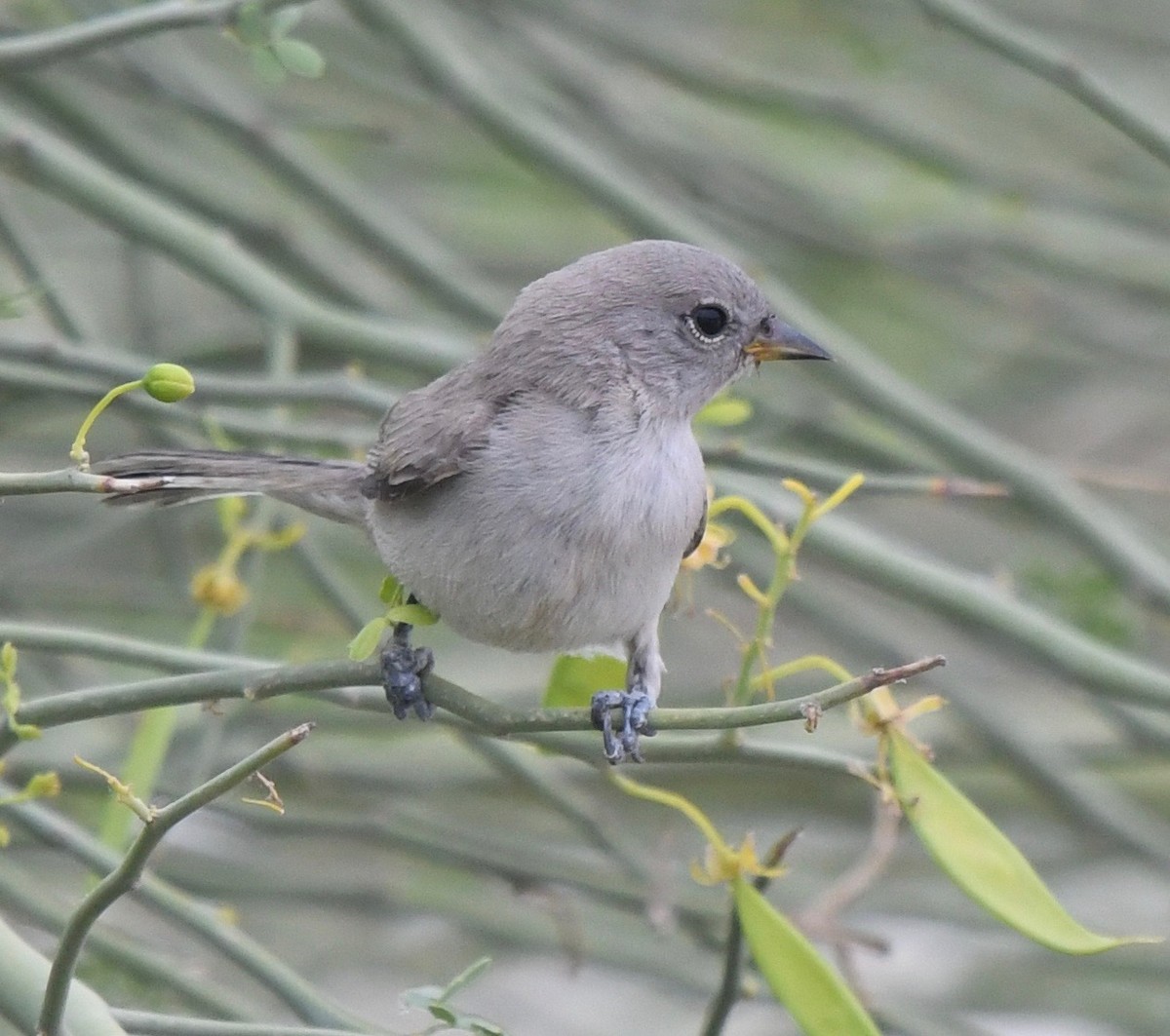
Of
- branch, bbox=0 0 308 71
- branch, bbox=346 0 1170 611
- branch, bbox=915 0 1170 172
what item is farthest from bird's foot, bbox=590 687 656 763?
branch, bbox=915 0 1170 172

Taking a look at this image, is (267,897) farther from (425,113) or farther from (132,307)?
(425,113)

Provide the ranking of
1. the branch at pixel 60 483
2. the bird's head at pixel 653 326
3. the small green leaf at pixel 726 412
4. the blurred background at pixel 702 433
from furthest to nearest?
the blurred background at pixel 702 433, the bird's head at pixel 653 326, the small green leaf at pixel 726 412, the branch at pixel 60 483

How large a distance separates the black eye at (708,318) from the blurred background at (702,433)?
230 mm

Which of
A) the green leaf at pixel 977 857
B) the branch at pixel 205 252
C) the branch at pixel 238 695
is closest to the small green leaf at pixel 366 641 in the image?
the branch at pixel 238 695

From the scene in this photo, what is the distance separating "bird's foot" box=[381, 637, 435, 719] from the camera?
232 cm

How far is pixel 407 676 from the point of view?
2414 mm

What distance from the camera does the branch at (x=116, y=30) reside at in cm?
263

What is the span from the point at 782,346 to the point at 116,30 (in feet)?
3.75

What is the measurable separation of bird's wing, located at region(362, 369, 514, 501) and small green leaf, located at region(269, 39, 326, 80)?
0.56 meters

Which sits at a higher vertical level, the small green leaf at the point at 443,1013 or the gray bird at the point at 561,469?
the gray bird at the point at 561,469

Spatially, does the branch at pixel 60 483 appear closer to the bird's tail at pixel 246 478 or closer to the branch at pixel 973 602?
the bird's tail at pixel 246 478

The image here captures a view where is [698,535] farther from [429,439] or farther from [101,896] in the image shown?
[101,896]

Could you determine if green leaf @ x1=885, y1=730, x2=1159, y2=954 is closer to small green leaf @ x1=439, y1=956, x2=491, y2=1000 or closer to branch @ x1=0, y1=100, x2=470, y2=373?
small green leaf @ x1=439, y1=956, x2=491, y2=1000

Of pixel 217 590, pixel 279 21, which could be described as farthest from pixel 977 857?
pixel 279 21
